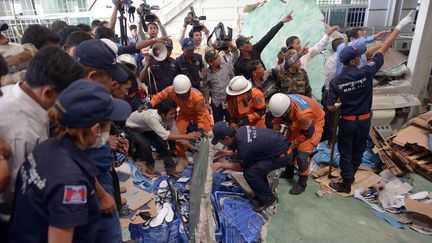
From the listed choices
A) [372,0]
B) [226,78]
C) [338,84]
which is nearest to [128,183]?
[226,78]

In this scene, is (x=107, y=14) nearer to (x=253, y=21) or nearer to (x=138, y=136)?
(x=253, y=21)

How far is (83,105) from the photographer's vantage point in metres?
1.01

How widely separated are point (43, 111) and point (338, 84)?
2.70m

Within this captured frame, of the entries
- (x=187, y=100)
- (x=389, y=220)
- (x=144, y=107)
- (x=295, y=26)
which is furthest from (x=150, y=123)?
(x=295, y=26)

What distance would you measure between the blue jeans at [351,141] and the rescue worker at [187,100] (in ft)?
5.00

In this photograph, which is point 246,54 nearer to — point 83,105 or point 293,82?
point 293,82

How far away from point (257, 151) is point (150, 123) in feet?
4.25

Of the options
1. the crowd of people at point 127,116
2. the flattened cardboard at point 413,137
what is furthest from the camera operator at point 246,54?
the flattened cardboard at point 413,137

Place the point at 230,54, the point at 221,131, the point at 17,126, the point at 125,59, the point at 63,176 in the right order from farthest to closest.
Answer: the point at 230,54, the point at 125,59, the point at 221,131, the point at 17,126, the point at 63,176

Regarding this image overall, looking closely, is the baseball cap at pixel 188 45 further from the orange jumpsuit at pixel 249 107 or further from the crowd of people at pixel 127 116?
the orange jumpsuit at pixel 249 107

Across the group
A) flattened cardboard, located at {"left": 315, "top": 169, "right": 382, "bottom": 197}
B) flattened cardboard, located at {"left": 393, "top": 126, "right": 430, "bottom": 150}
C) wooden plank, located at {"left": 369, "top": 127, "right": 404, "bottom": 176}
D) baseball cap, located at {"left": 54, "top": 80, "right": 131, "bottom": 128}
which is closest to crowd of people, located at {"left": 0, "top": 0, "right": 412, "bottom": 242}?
baseball cap, located at {"left": 54, "top": 80, "right": 131, "bottom": 128}

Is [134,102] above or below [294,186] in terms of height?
→ above

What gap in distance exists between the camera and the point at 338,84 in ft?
9.70

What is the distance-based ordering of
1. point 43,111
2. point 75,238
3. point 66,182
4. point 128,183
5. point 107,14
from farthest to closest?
1. point 107,14
2. point 128,183
3. point 43,111
4. point 75,238
5. point 66,182
